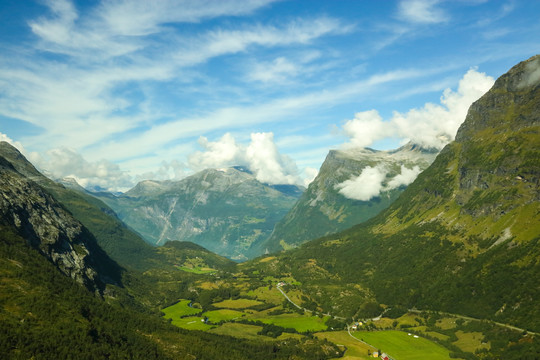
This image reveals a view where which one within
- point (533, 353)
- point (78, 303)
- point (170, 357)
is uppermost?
point (533, 353)

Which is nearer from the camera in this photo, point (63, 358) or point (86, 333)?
point (63, 358)

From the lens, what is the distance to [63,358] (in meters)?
145

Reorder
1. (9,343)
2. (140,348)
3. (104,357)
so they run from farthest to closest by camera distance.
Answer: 1. (140,348)
2. (104,357)
3. (9,343)

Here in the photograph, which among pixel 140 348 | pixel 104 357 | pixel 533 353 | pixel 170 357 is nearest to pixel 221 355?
pixel 170 357

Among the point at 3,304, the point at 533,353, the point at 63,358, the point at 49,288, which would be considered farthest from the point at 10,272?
the point at 533,353

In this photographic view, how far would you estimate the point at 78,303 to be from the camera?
653 feet

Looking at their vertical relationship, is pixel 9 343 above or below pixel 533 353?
below

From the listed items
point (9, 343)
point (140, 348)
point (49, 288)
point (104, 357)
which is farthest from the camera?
point (49, 288)

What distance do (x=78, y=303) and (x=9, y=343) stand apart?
60114 mm

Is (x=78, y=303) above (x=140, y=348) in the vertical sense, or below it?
above

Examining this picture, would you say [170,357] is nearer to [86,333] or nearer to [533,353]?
[86,333]

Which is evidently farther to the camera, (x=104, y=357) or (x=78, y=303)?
(x=78, y=303)

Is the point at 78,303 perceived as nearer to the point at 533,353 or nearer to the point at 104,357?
the point at 104,357

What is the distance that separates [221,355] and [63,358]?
78.7m
